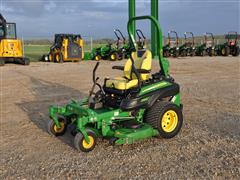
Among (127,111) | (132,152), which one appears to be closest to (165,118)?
(127,111)

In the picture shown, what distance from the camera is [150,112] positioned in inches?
201

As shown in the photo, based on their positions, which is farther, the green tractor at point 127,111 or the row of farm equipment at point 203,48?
the row of farm equipment at point 203,48

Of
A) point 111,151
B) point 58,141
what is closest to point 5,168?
point 58,141

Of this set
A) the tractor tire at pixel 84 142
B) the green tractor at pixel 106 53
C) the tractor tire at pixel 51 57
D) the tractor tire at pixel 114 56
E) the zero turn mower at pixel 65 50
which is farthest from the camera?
the green tractor at pixel 106 53

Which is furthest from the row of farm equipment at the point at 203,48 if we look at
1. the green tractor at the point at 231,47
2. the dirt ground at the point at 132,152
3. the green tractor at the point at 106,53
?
the dirt ground at the point at 132,152

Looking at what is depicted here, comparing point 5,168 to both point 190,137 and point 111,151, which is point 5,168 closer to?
point 111,151

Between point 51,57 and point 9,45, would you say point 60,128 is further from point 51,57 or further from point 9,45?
point 51,57

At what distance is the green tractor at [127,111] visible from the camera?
15.4ft

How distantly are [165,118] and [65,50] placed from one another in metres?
15.7

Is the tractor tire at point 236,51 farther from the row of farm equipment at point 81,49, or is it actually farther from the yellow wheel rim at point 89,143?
the yellow wheel rim at point 89,143

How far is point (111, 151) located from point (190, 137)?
4.65 ft

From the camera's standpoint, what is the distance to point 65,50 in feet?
65.8

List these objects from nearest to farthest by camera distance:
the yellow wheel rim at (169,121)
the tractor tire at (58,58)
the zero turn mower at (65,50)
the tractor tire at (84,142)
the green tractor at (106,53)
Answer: the tractor tire at (84,142) → the yellow wheel rim at (169,121) → the tractor tire at (58,58) → the zero turn mower at (65,50) → the green tractor at (106,53)

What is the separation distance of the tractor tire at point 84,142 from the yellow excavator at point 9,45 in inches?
581
